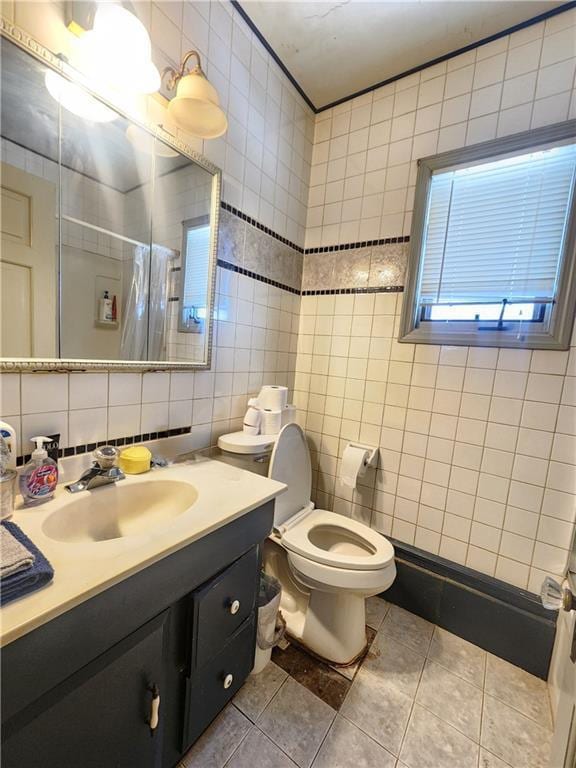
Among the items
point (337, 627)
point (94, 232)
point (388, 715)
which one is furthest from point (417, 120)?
point (388, 715)

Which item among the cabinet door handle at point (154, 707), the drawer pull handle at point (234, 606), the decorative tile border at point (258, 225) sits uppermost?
the decorative tile border at point (258, 225)

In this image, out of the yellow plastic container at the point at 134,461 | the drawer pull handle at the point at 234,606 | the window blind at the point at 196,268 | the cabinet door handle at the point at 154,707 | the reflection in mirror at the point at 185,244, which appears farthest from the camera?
the window blind at the point at 196,268

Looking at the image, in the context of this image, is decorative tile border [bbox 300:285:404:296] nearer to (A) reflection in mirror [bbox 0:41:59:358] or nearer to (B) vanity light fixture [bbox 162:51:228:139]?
(B) vanity light fixture [bbox 162:51:228:139]

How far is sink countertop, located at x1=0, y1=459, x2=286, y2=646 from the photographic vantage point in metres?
0.52

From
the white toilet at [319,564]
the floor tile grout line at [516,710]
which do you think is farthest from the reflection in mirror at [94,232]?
the floor tile grout line at [516,710]

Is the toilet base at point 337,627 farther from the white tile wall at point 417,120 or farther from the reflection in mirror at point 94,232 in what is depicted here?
the white tile wall at point 417,120

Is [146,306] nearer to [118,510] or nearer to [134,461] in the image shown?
[134,461]

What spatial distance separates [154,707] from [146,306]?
113cm

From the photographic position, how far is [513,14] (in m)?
1.25

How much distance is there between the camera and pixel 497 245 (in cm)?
142

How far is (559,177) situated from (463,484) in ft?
4.42

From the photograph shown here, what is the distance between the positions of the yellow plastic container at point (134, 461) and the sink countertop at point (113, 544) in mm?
23

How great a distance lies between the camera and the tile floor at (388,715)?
39.4 inches

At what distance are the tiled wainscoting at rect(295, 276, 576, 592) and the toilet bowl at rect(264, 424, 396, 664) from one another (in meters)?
0.30
